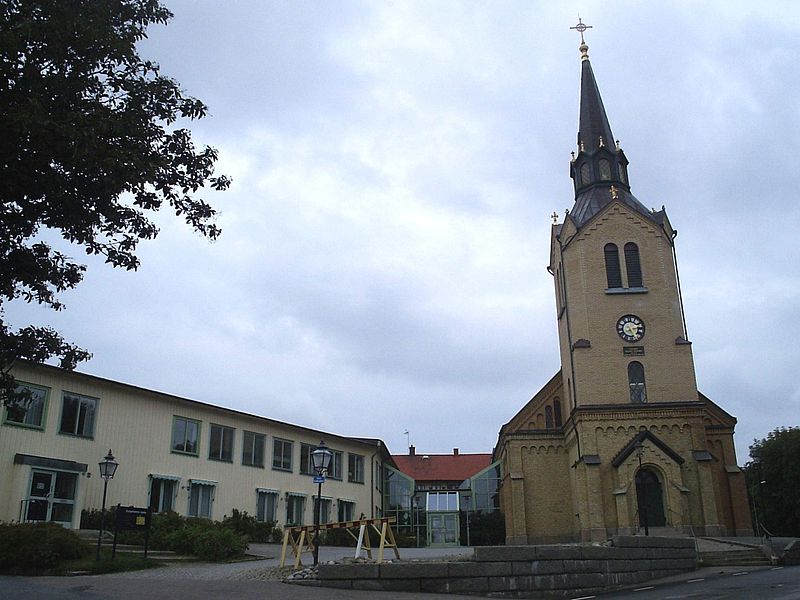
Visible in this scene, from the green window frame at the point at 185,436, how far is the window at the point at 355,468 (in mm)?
11226

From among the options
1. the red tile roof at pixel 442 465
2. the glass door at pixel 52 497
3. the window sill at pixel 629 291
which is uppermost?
the window sill at pixel 629 291

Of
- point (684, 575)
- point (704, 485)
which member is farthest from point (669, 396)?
point (684, 575)

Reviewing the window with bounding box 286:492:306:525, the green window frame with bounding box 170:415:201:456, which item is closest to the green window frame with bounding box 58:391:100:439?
the green window frame with bounding box 170:415:201:456

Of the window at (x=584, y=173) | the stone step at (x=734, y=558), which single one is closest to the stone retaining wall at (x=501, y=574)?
the stone step at (x=734, y=558)

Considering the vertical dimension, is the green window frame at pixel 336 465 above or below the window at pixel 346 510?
above

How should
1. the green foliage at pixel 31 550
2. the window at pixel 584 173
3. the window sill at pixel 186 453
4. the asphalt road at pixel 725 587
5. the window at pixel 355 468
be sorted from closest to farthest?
the asphalt road at pixel 725 587 → the green foliage at pixel 31 550 → the window sill at pixel 186 453 → the window at pixel 355 468 → the window at pixel 584 173

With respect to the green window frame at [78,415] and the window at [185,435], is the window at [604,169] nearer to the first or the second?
the window at [185,435]

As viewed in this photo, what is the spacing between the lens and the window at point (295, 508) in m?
39.1

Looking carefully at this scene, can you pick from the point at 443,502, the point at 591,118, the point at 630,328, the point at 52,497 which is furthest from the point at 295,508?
the point at 591,118

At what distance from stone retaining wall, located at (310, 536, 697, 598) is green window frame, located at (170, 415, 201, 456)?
61.7 feet

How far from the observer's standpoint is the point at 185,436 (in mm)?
34219

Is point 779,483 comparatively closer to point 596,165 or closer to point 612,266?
point 612,266

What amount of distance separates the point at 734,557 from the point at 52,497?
23829 millimetres

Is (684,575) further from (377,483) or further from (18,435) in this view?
(377,483)
